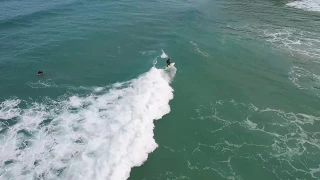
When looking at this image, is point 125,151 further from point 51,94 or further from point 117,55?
point 117,55

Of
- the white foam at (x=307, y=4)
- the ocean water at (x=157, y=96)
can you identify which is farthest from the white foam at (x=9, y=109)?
the white foam at (x=307, y=4)

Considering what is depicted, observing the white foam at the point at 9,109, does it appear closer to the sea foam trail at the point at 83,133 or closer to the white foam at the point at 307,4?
the sea foam trail at the point at 83,133

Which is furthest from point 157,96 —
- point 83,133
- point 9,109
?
point 9,109

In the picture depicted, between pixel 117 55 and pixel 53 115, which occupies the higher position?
pixel 117 55

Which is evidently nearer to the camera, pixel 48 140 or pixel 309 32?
pixel 48 140

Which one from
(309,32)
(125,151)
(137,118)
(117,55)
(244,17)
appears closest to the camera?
(125,151)

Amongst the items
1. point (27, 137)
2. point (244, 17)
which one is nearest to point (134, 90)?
point (27, 137)

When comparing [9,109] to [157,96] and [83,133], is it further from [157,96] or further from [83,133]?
[157,96]
